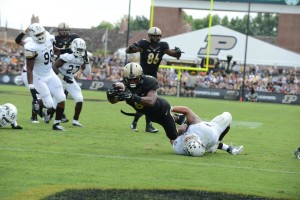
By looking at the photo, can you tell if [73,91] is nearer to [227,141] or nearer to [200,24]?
[227,141]

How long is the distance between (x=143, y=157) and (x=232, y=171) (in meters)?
1.63

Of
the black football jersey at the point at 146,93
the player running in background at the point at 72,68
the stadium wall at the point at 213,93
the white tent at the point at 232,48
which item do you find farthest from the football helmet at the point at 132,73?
the white tent at the point at 232,48

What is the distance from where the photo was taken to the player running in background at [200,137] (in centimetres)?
1078

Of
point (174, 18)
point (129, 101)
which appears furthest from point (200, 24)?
point (129, 101)

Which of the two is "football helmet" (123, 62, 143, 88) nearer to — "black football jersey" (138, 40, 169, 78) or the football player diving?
the football player diving

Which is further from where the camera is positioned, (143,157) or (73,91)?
(73,91)

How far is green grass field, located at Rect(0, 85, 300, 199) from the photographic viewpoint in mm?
7844

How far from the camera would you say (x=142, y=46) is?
15734 millimetres

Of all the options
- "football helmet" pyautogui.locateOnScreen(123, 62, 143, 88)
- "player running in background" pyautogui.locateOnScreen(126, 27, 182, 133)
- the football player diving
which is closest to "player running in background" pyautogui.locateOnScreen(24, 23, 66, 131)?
"player running in background" pyautogui.locateOnScreen(126, 27, 182, 133)

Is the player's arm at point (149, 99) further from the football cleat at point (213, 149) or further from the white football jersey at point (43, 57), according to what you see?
the white football jersey at point (43, 57)

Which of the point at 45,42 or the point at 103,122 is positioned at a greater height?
the point at 45,42

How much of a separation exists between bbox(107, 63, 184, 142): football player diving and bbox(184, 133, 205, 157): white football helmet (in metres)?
0.53

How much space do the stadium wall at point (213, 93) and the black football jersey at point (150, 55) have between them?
70.9ft

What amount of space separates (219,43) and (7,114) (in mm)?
34561
